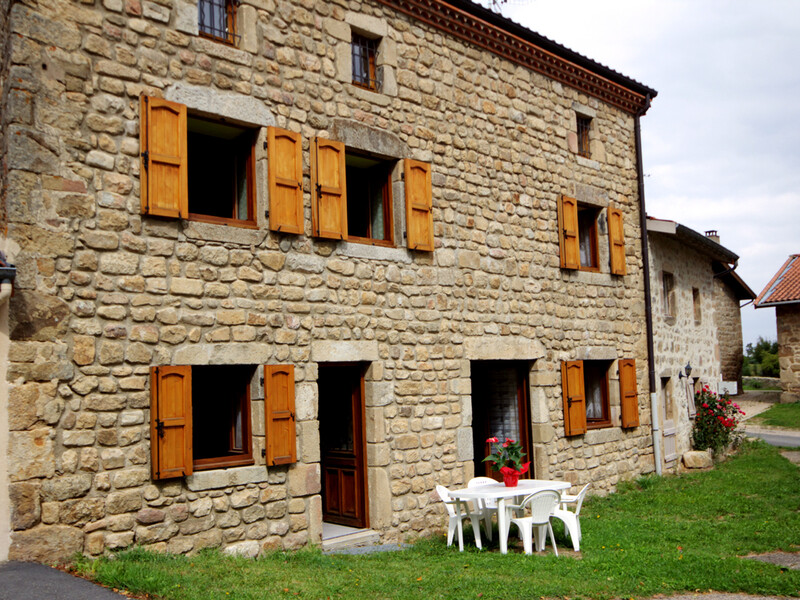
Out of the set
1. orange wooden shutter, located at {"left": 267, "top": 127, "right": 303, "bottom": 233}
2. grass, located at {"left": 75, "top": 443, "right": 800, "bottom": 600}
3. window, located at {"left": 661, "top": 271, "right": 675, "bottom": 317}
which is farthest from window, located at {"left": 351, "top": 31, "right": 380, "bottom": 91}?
window, located at {"left": 661, "top": 271, "right": 675, "bottom": 317}

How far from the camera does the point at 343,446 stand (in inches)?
335

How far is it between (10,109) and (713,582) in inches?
271

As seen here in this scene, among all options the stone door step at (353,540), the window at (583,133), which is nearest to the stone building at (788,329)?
the window at (583,133)

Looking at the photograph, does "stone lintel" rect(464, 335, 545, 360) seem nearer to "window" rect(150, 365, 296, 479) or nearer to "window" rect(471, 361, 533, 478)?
"window" rect(471, 361, 533, 478)

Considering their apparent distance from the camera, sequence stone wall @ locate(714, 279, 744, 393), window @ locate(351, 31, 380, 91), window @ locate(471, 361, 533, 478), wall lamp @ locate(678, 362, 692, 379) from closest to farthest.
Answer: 1. window @ locate(351, 31, 380, 91)
2. window @ locate(471, 361, 533, 478)
3. wall lamp @ locate(678, 362, 692, 379)
4. stone wall @ locate(714, 279, 744, 393)

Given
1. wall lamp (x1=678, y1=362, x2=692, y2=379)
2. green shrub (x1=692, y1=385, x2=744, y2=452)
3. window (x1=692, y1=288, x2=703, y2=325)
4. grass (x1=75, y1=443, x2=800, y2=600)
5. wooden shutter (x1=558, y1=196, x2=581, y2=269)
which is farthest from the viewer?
window (x1=692, y1=288, x2=703, y2=325)

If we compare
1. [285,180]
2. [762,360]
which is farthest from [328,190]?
[762,360]

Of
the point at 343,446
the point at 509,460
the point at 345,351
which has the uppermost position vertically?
the point at 345,351

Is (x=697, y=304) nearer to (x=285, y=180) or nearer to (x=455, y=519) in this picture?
(x=455, y=519)

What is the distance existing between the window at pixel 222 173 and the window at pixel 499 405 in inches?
170

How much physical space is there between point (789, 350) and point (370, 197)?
56.7 ft

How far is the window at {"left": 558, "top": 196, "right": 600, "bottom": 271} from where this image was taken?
1059 centimetres

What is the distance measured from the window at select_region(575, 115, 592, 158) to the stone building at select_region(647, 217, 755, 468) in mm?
2044

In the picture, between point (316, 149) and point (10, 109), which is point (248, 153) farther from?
point (10, 109)
